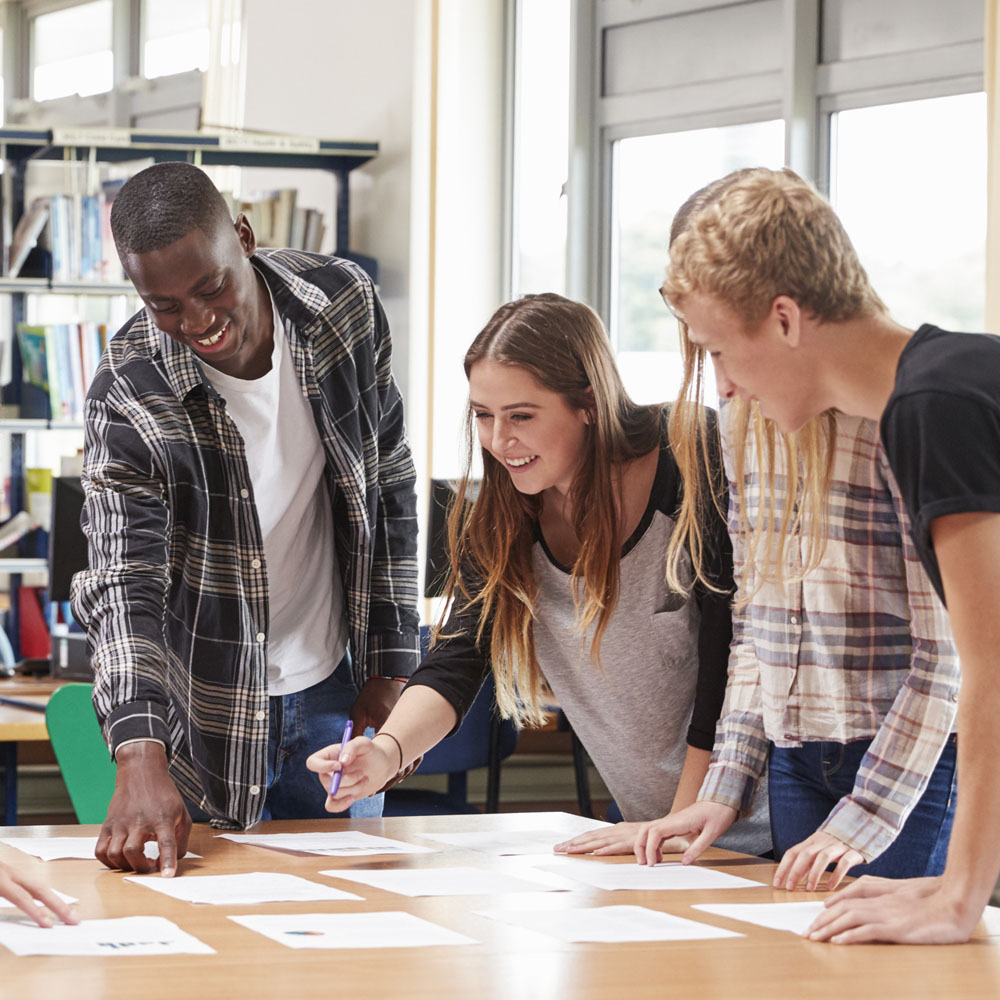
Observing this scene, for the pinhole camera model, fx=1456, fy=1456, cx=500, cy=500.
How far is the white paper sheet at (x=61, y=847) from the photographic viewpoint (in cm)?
164

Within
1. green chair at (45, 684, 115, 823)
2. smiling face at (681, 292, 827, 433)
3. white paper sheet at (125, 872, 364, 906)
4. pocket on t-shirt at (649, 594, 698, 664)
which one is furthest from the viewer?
green chair at (45, 684, 115, 823)

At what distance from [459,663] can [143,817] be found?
19.5 inches

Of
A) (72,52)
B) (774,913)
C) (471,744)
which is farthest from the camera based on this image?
(72,52)

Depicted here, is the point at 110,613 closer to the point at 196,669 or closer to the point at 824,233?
the point at 196,669

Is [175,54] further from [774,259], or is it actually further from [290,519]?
[774,259]

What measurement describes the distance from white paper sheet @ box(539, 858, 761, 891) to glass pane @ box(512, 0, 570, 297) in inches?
145

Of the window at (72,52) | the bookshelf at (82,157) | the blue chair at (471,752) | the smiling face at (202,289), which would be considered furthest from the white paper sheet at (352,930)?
the window at (72,52)

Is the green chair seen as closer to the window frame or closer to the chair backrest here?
the chair backrest

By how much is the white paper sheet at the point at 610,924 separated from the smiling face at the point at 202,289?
0.85m

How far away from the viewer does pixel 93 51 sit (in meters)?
6.70

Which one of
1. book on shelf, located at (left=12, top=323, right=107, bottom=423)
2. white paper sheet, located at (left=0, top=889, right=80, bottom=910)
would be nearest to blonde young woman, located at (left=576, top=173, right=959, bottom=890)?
white paper sheet, located at (left=0, top=889, right=80, bottom=910)

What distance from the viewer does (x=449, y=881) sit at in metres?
1.55

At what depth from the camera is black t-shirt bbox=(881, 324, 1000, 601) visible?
1.18m

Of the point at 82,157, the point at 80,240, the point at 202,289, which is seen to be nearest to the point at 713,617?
the point at 202,289
